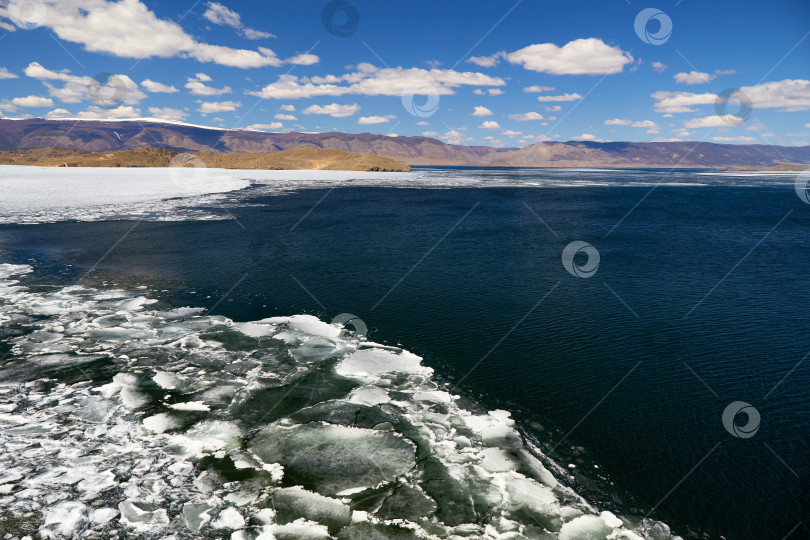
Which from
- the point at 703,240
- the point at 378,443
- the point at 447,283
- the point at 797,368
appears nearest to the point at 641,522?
the point at 378,443

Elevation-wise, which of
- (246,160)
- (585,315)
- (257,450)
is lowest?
(246,160)

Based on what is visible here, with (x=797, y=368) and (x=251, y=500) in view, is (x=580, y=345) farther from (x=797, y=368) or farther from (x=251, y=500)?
(x=251, y=500)

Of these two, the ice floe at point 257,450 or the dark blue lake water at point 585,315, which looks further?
the dark blue lake water at point 585,315

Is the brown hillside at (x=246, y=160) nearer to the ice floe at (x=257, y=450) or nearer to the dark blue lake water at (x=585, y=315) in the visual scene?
the dark blue lake water at (x=585, y=315)

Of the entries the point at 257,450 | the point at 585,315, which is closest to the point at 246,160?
the point at 585,315

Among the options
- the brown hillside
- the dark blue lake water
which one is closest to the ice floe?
the dark blue lake water

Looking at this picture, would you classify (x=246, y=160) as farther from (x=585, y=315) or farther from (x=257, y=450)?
(x=257, y=450)

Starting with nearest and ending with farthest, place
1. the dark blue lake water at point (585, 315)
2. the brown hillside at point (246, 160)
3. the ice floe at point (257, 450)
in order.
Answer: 1. the ice floe at point (257, 450)
2. the dark blue lake water at point (585, 315)
3. the brown hillside at point (246, 160)

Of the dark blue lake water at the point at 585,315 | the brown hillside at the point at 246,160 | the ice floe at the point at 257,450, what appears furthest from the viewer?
the brown hillside at the point at 246,160

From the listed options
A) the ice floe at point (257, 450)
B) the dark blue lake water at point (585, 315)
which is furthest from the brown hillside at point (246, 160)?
the ice floe at point (257, 450)

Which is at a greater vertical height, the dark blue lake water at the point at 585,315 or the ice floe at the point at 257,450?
the dark blue lake water at the point at 585,315
